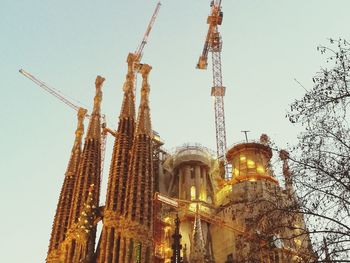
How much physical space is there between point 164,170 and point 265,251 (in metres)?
47.4

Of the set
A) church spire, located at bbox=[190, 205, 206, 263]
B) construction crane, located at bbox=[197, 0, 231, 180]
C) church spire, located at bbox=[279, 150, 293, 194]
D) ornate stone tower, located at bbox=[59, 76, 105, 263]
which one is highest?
construction crane, located at bbox=[197, 0, 231, 180]

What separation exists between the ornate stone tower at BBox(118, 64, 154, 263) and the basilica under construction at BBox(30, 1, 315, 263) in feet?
0.26

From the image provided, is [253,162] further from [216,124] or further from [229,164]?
[216,124]

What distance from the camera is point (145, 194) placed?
42719 mm

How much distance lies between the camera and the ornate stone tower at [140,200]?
128 feet

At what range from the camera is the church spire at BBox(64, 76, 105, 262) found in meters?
43.0

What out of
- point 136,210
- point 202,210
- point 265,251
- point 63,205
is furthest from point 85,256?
point 265,251

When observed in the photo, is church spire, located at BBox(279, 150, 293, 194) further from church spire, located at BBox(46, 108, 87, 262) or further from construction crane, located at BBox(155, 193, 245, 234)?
church spire, located at BBox(46, 108, 87, 262)

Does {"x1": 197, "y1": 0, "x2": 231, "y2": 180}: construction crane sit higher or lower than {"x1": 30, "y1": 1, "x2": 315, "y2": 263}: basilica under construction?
higher

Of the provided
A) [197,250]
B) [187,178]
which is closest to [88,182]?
[187,178]

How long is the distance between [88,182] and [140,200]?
8775 millimetres

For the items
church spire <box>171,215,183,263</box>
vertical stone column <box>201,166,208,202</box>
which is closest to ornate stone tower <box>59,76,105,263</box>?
vertical stone column <box>201,166,208,202</box>

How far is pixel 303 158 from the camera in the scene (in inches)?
496

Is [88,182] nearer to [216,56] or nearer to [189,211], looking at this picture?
[189,211]
